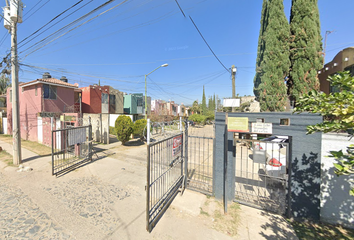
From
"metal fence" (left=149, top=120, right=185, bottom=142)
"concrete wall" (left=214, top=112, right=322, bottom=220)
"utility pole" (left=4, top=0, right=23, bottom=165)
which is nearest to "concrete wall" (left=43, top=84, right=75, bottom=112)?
"utility pole" (left=4, top=0, right=23, bottom=165)

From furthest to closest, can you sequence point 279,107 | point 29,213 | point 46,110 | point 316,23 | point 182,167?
point 46,110, point 279,107, point 316,23, point 182,167, point 29,213

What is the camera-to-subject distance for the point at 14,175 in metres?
5.80

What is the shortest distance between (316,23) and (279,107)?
212 inches

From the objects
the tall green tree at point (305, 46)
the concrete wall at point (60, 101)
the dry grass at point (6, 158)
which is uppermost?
the tall green tree at point (305, 46)

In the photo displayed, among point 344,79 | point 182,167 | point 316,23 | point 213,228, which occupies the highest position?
point 316,23

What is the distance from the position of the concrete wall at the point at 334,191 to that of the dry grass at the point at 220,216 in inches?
76.3

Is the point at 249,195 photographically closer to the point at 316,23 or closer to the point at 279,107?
the point at 279,107

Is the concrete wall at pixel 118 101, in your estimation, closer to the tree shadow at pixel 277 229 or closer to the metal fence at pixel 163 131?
the metal fence at pixel 163 131

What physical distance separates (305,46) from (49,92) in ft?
64.9

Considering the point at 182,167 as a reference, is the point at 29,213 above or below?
below

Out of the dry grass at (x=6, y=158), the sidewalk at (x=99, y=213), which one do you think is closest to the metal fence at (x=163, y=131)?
the sidewalk at (x=99, y=213)

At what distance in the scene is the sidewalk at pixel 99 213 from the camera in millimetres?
3012

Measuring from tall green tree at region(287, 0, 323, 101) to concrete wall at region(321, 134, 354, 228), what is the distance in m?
7.08

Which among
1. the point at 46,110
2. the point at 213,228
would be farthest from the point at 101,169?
the point at 46,110
